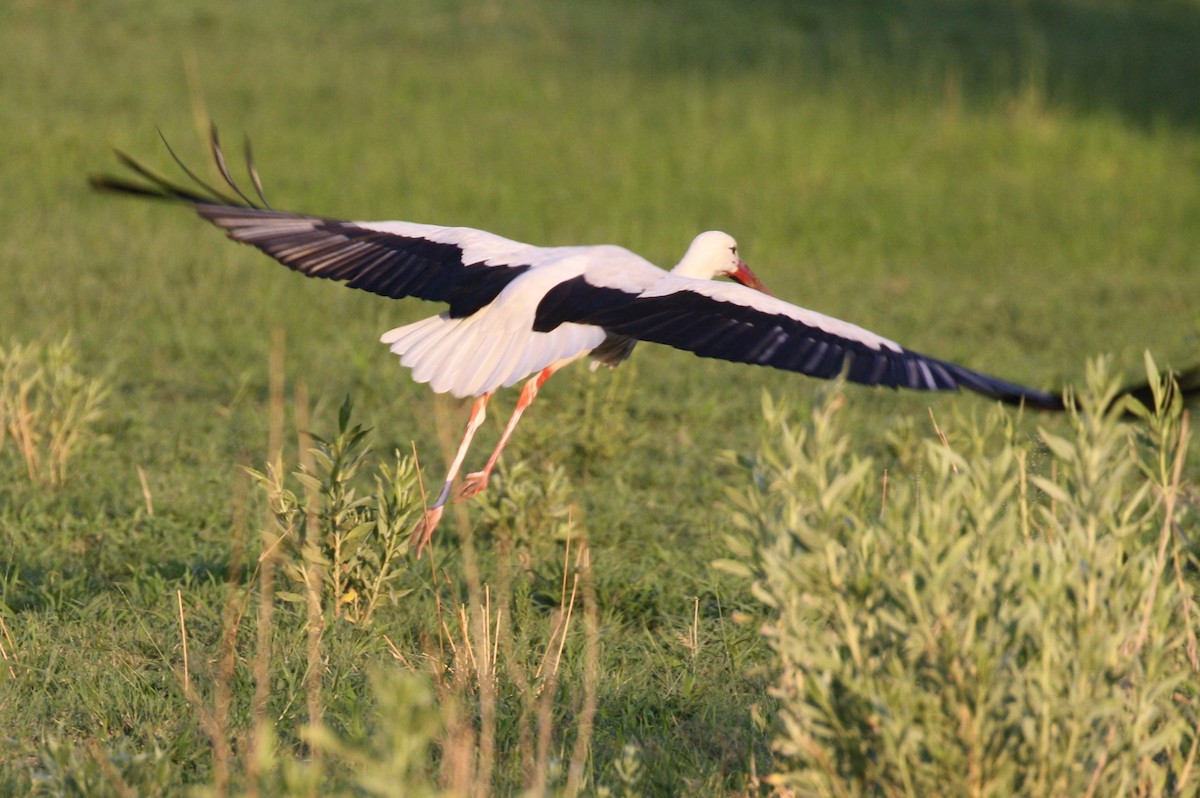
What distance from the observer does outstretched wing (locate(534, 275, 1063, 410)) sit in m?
3.45

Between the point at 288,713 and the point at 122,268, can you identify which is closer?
the point at 288,713

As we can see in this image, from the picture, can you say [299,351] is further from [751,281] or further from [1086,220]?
[1086,220]

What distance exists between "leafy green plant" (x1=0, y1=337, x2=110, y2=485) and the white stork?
1075 mm

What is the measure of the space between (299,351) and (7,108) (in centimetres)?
520

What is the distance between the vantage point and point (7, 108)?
430 inches

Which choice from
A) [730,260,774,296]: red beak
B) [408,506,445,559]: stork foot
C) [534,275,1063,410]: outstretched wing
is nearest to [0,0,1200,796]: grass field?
[408,506,445,559]: stork foot

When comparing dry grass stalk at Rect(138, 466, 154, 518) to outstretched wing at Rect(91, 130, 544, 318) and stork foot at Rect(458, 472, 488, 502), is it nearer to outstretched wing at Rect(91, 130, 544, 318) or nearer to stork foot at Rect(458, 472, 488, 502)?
outstretched wing at Rect(91, 130, 544, 318)

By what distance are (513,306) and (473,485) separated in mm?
518

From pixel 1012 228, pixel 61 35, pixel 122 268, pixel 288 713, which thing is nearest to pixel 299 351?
pixel 122 268

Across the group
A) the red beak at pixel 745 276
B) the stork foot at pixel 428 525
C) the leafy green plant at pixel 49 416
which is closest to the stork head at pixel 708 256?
the red beak at pixel 745 276

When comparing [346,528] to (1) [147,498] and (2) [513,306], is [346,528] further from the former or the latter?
(1) [147,498]

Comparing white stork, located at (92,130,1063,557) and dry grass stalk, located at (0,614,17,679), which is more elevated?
white stork, located at (92,130,1063,557)

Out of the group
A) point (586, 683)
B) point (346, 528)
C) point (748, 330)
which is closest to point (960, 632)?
point (586, 683)

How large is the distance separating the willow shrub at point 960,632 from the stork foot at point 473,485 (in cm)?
180
